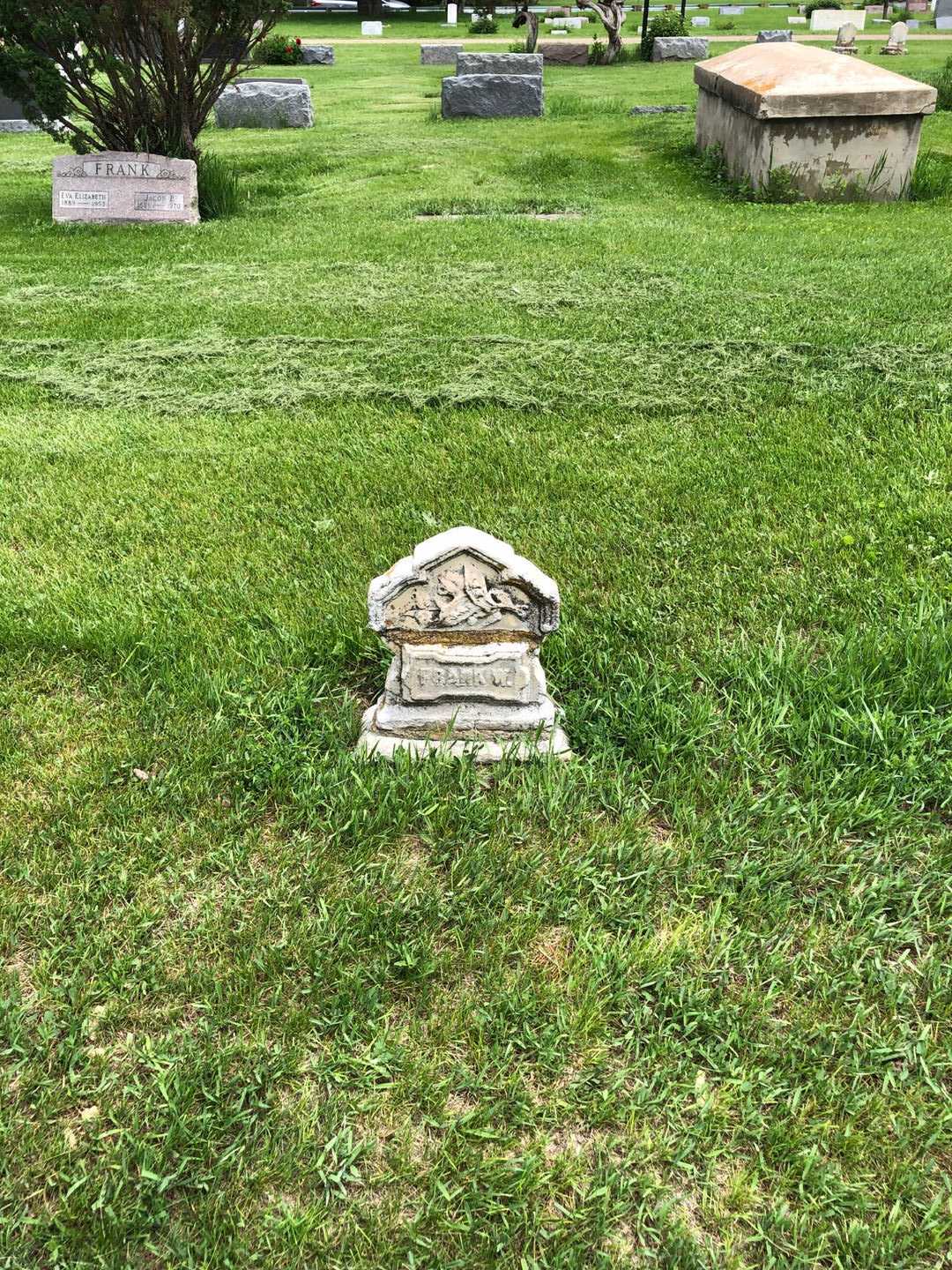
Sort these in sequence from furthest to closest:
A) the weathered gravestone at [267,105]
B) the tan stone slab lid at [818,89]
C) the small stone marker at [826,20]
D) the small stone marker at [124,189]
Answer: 1. the small stone marker at [826,20]
2. the weathered gravestone at [267,105]
3. the small stone marker at [124,189]
4. the tan stone slab lid at [818,89]

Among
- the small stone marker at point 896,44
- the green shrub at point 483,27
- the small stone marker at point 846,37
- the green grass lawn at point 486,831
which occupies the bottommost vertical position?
the green grass lawn at point 486,831

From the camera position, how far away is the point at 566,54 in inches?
970

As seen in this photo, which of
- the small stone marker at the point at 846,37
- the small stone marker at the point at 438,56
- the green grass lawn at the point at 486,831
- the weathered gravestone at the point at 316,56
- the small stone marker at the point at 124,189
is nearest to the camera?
the green grass lawn at the point at 486,831

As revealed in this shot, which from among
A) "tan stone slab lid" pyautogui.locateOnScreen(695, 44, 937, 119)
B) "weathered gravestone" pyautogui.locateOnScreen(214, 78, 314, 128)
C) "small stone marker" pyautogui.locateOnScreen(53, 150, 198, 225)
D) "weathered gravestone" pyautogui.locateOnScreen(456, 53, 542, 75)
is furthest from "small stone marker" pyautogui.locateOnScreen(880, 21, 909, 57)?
"small stone marker" pyautogui.locateOnScreen(53, 150, 198, 225)

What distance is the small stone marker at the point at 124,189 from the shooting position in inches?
352

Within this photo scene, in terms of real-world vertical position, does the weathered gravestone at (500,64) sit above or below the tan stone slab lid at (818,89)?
above

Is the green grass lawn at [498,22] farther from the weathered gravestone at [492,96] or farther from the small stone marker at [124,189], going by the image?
the small stone marker at [124,189]

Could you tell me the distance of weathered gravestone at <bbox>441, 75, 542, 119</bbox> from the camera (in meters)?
15.3

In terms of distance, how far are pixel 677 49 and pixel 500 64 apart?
1105 cm

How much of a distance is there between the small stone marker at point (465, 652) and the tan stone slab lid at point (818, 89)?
812 cm

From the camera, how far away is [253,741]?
2705 millimetres

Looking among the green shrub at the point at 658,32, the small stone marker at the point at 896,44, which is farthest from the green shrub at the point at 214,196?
the small stone marker at the point at 896,44

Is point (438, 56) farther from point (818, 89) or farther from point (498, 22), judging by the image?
point (818, 89)

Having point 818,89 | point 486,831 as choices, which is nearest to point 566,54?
point 818,89
